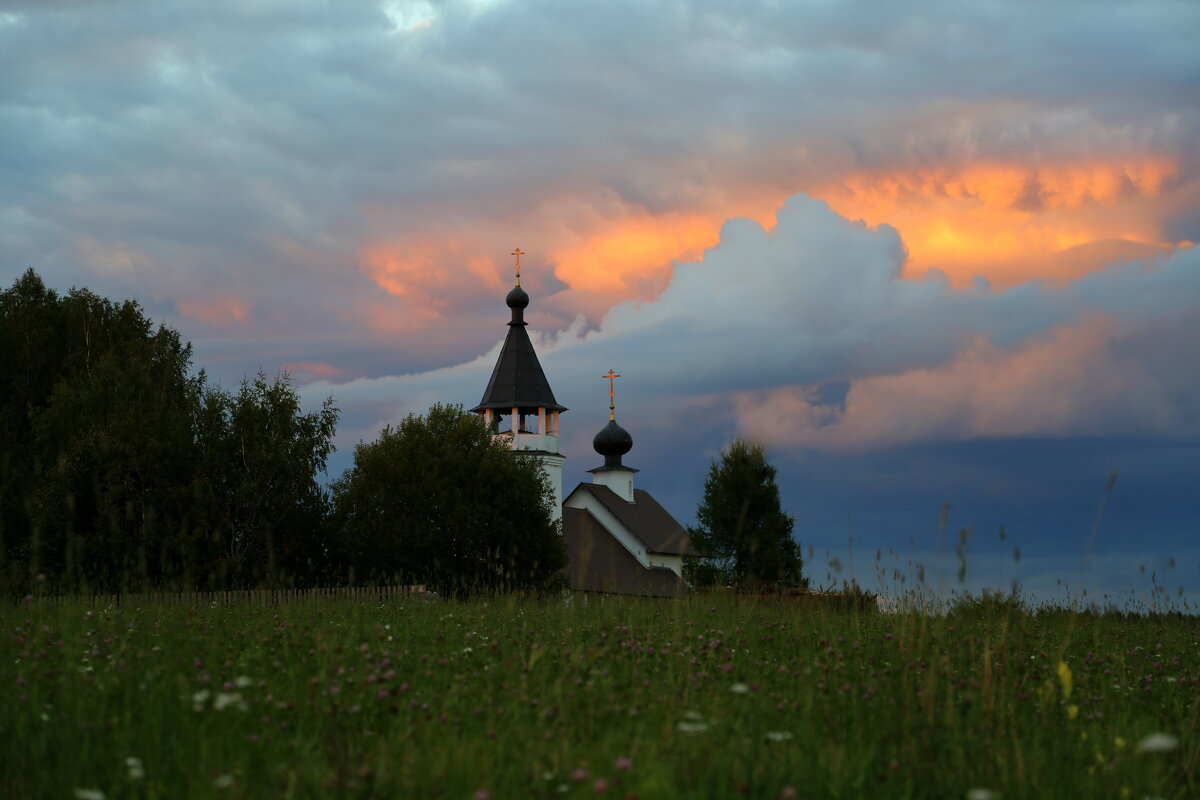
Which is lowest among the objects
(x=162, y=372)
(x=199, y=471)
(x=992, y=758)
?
(x=992, y=758)

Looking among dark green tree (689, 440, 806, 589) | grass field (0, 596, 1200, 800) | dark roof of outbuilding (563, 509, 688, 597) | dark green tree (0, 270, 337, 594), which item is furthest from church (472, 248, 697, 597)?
grass field (0, 596, 1200, 800)

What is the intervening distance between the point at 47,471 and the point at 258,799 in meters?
33.9

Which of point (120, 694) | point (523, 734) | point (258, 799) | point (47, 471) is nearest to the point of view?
point (258, 799)

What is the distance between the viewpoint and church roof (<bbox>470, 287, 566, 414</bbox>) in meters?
51.3

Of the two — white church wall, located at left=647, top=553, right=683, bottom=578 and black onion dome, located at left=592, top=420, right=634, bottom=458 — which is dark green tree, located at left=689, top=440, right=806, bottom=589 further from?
black onion dome, located at left=592, top=420, right=634, bottom=458

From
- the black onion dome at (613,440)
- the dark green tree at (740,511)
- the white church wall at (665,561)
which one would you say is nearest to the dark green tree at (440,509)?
the dark green tree at (740,511)

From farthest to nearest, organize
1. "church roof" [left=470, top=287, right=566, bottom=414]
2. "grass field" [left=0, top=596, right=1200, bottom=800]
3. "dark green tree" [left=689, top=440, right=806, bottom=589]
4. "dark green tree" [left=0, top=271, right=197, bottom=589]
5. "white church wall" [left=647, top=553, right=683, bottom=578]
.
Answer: "white church wall" [left=647, top=553, right=683, bottom=578] → "church roof" [left=470, top=287, right=566, bottom=414] → "dark green tree" [left=689, top=440, right=806, bottom=589] → "dark green tree" [left=0, top=271, right=197, bottom=589] → "grass field" [left=0, top=596, right=1200, bottom=800]

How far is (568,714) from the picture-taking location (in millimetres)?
6602

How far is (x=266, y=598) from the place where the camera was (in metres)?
15.1

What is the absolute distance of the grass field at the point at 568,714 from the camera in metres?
5.35

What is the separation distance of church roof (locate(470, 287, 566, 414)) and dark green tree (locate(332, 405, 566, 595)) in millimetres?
11368

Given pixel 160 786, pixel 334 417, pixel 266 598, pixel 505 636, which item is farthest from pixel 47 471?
pixel 160 786

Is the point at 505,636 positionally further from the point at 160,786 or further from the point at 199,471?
the point at 199,471

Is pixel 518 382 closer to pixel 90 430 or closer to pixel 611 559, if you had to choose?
pixel 611 559
